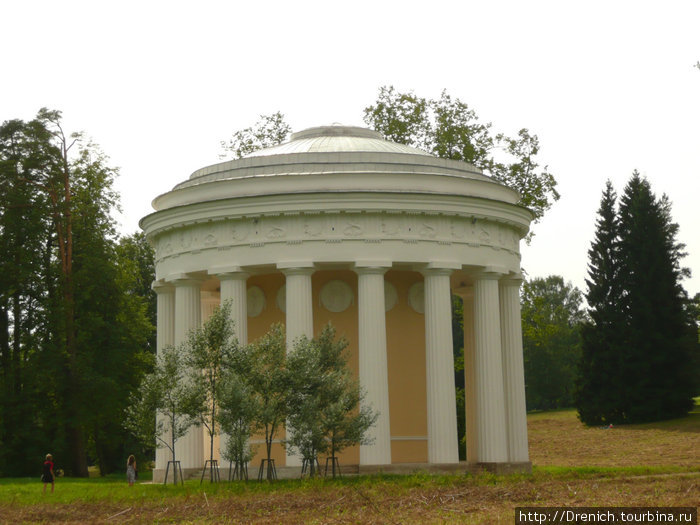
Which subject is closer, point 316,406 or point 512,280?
point 316,406

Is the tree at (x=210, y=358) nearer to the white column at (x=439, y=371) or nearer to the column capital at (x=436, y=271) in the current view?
the white column at (x=439, y=371)

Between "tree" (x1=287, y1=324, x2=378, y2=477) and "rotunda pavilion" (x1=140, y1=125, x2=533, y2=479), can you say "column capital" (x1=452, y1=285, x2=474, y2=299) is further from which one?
"tree" (x1=287, y1=324, x2=378, y2=477)

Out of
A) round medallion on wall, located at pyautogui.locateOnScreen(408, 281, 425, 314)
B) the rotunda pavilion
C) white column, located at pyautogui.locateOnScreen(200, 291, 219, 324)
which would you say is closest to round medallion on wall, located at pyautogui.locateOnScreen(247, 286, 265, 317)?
the rotunda pavilion

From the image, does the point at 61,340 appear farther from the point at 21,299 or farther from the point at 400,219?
the point at 400,219

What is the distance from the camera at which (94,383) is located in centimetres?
4838

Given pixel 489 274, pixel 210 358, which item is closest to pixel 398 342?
pixel 489 274

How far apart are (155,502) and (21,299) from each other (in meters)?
30.3

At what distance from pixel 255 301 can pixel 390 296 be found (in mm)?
5552

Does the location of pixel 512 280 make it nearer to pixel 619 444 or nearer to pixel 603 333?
pixel 619 444

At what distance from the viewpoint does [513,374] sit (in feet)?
129

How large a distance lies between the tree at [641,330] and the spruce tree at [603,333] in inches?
3.0

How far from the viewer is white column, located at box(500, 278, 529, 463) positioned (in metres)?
39.2

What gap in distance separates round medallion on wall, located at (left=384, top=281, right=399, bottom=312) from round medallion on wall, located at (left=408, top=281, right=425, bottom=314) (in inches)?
23.0

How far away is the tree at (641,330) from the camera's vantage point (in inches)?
2746
